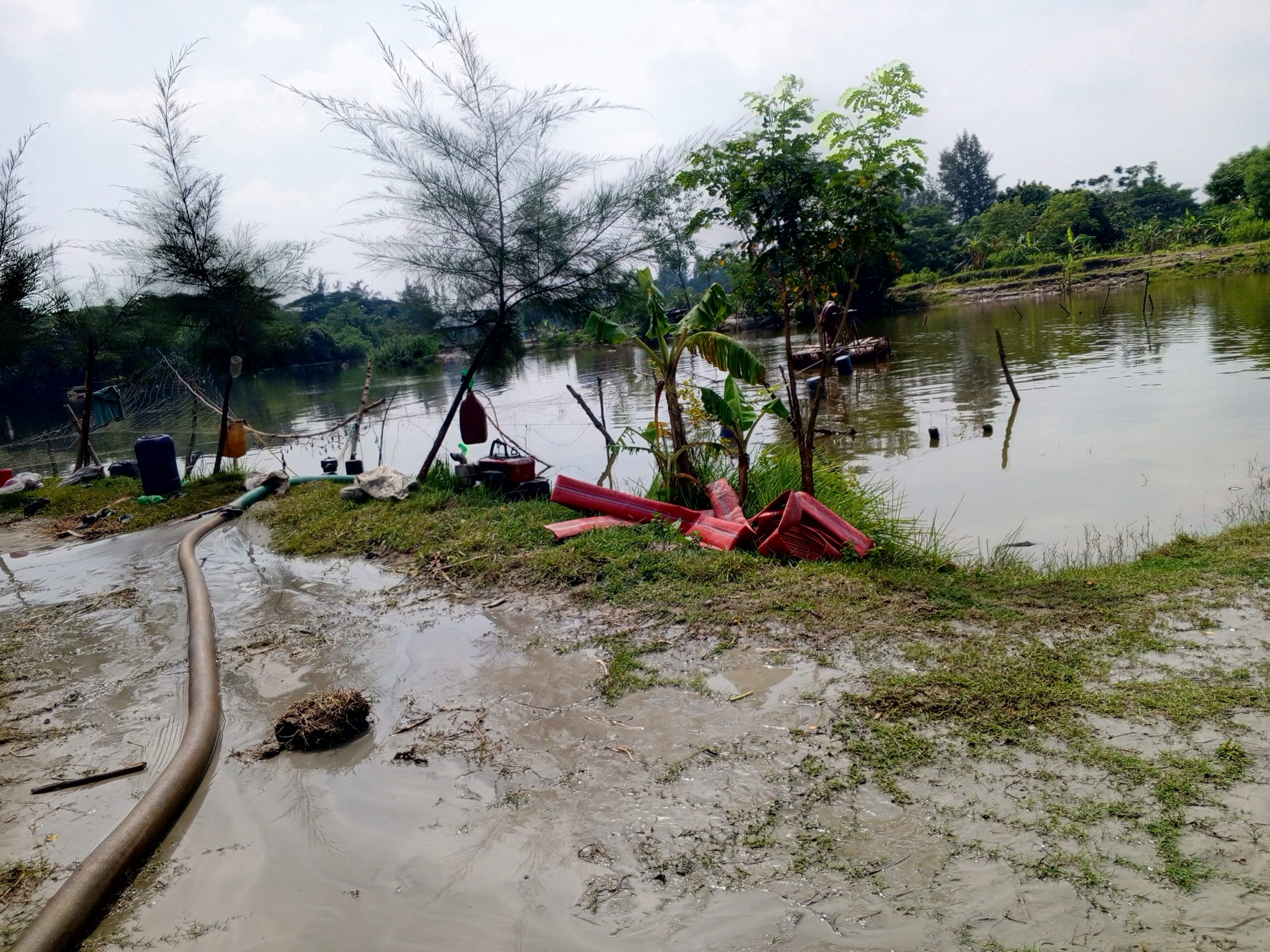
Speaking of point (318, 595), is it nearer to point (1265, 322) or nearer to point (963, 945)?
point (963, 945)

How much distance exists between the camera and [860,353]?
29859 mm

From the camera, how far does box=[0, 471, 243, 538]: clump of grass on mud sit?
10.8m

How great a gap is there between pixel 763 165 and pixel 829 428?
1193 cm

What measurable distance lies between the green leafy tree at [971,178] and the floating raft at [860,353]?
7057cm

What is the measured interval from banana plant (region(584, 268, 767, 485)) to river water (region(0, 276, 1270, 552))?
3151mm

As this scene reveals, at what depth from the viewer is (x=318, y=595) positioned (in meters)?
7.11

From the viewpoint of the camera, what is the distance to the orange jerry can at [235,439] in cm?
1388

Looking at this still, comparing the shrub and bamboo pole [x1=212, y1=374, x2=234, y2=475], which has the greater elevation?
the shrub

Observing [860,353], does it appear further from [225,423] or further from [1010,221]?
[1010,221]

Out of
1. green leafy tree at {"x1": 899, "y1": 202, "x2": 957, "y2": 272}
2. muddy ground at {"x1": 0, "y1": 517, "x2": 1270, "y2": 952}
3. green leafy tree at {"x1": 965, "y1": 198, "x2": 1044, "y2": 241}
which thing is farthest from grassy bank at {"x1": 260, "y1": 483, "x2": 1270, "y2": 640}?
green leafy tree at {"x1": 965, "y1": 198, "x2": 1044, "y2": 241}

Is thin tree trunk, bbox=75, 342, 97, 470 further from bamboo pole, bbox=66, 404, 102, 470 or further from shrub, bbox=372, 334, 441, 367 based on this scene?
shrub, bbox=372, 334, 441, 367

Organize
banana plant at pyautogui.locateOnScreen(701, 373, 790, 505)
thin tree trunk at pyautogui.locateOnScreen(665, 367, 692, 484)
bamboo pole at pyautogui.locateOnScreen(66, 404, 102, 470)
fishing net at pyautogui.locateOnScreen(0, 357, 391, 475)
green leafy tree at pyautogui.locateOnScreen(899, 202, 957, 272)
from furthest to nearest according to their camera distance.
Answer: green leafy tree at pyautogui.locateOnScreen(899, 202, 957, 272) < fishing net at pyautogui.locateOnScreen(0, 357, 391, 475) < bamboo pole at pyautogui.locateOnScreen(66, 404, 102, 470) < thin tree trunk at pyautogui.locateOnScreen(665, 367, 692, 484) < banana plant at pyautogui.locateOnScreen(701, 373, 790, 505)

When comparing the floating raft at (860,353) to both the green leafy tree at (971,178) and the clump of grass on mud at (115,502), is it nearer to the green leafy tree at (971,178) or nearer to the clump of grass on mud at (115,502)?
the clump of grass on mud at (115,502)

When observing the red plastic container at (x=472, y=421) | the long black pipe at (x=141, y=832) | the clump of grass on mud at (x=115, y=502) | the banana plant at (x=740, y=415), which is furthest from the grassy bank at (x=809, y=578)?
the clump of grass on mud at (x=115, y=502)
